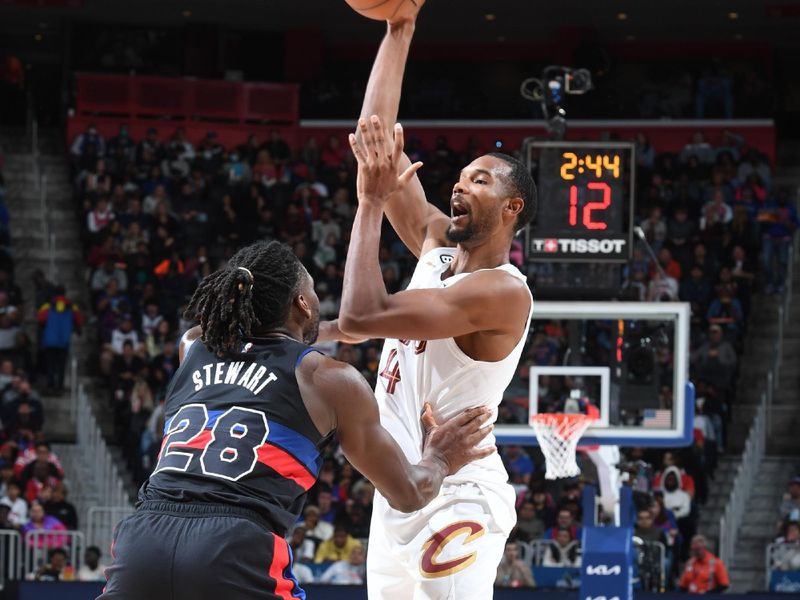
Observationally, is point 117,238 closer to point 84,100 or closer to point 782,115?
point 84,100

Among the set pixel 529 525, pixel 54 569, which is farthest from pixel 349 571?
pixel 54 569

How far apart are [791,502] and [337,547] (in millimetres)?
4625

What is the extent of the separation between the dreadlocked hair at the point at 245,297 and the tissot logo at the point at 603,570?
512 cm

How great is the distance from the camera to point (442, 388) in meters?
5.23

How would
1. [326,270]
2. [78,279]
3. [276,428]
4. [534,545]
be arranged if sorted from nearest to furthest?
[276,428], [534,545], [326,270], [78,279]

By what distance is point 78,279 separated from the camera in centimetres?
1898

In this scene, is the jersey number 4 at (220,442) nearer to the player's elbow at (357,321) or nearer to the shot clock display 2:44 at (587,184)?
the player's elbow at (357,321)

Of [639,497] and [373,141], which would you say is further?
[639,497]

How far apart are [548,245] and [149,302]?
27.5 ft

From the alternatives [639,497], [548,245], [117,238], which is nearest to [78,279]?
[117,238]

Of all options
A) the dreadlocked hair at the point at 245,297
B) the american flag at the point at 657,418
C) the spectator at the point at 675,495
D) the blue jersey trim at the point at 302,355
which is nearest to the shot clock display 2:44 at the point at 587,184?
the american flag at the point at 657,418

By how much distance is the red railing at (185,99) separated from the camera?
21.8 meters

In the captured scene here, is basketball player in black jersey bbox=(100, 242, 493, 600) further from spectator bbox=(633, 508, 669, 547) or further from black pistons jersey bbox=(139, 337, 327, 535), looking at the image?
spectator bbox=(633, 508, 669, 547)

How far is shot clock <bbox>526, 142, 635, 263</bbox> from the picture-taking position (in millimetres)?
9562
